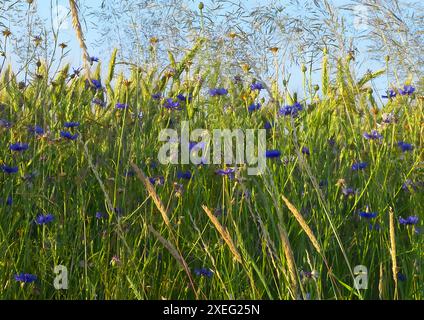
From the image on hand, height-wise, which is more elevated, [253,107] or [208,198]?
[253,107]

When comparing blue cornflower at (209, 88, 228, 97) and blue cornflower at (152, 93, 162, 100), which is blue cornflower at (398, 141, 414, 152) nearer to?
blue cornflower at (209, 88, 228, 97)

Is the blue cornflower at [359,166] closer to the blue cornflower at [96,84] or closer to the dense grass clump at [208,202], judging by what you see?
the dense grass clump at [208,202]

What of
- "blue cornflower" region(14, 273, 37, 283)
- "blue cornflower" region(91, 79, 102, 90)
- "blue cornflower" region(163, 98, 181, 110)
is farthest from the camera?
"blue cornflower" region(91, 79, 102, 90)

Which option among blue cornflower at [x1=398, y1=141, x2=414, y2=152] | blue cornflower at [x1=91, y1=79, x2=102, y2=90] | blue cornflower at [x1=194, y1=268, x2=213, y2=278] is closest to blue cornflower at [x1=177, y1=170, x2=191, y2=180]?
blue cornflower at [x1=194, y1=268, x2=213, y2=278]

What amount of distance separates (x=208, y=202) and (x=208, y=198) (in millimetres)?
22

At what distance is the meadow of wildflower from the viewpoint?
197 cm

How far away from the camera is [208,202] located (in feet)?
7.64

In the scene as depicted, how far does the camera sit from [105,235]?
2104 millimetres

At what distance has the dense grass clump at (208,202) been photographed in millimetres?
1979

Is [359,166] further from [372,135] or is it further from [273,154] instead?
[273,154]

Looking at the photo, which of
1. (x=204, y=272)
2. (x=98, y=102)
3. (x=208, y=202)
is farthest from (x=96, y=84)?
(x=204, y=272)

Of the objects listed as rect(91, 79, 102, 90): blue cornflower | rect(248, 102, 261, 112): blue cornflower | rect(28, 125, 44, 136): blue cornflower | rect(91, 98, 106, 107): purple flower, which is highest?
rect(91, 79, 102, 90): blue cornflower
